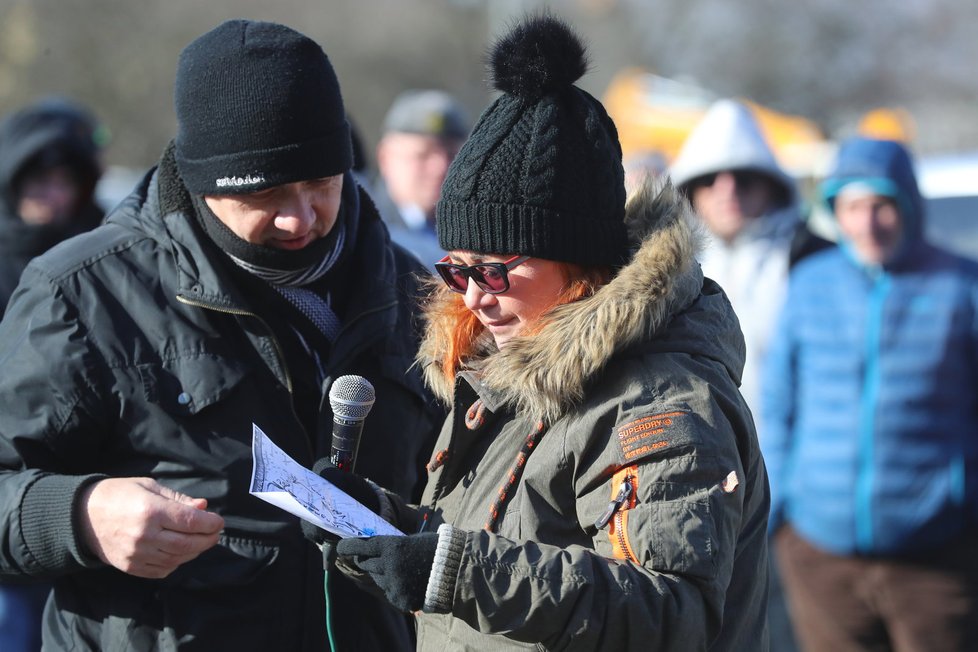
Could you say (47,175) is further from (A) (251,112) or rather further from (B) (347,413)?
(B) (347,413)

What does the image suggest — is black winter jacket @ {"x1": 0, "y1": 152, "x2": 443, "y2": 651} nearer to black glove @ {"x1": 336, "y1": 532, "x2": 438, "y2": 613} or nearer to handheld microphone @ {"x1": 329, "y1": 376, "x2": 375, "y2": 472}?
handheld microphone @ {"x1": 329, "y1": 376, "x2": 375, "y2": 472}

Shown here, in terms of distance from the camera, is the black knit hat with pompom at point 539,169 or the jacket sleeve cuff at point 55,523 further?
the jacket sleeve cuff at point 55,523

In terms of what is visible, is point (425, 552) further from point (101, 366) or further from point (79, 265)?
point (79, 265)

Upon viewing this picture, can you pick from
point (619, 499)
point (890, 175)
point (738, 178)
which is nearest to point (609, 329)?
point (619, 499)

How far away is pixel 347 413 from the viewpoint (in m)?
2.54

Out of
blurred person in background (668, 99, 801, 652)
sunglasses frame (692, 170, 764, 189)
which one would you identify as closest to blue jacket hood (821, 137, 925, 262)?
blurred person in background (668, 99, 801, 652)

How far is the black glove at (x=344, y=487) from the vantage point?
2.44 meters

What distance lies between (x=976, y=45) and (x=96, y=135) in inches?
1439

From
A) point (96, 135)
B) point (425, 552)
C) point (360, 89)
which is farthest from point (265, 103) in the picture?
point (360, 89)

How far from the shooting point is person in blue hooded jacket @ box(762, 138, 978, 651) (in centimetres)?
468

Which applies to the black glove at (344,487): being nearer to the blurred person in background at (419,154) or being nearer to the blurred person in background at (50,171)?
the blurred person in background at (50,171)

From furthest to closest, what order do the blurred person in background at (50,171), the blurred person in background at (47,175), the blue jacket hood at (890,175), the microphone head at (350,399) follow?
the blurred person in background at (50,171), the blurred person in background at (47,175), the blue jacket hood at (890,175), the microphone head at (350,399)

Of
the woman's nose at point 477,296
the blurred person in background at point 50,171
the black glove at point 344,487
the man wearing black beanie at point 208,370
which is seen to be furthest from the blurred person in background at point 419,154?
the woman's nose at point 477,296

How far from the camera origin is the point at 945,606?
464 cm
